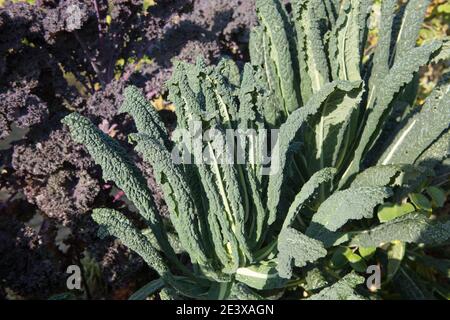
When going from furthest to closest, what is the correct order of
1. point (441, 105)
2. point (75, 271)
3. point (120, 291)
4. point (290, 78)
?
point (120, 291), point (75, 271), point (290, 78), point (441, 105)

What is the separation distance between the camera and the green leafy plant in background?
1.28 meters

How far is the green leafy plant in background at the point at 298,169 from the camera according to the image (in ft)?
4.18

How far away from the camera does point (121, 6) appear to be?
1971 millimetres

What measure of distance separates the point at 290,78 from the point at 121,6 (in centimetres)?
82

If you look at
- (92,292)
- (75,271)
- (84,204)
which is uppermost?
(84,204)

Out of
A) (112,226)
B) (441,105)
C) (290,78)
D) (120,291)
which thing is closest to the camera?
(112,226)

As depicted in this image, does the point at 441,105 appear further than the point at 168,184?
Yes

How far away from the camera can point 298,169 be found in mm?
1690

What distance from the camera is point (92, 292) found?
2.03m
